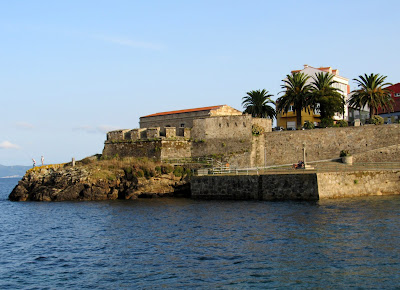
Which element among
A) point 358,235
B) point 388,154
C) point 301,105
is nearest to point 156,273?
point 358,235

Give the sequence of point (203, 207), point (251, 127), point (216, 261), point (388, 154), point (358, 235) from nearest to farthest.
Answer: point (216, 261), point (358, 235), point (203, 207), point (388, 154), point (251, 127)

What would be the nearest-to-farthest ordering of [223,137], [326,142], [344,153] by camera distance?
[344,153] → [326,142] → [223,137]

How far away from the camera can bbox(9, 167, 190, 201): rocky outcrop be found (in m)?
49.8

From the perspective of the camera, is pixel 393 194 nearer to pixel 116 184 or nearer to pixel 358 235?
pixel 358 235

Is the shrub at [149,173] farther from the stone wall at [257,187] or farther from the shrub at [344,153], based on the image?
the shrub at [344,153]

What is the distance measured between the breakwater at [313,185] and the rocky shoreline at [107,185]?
7796 mm

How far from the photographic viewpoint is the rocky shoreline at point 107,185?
49875 mm

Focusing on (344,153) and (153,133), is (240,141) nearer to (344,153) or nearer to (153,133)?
(153,133)

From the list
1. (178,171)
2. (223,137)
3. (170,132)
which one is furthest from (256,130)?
(170,132)

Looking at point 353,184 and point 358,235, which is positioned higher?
point 353,184

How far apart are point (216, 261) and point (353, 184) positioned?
74.4 ft

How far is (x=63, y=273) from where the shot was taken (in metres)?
22.1

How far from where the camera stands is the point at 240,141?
180ft

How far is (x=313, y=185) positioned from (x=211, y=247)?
1736 centimetres
